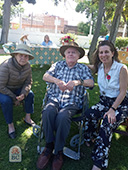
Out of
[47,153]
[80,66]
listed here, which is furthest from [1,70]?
[47,153]

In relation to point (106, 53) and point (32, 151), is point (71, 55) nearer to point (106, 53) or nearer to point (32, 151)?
point (106, 53)

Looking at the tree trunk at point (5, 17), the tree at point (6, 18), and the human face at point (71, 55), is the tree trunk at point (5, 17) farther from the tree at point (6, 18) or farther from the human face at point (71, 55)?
the human face at point (71, 55)

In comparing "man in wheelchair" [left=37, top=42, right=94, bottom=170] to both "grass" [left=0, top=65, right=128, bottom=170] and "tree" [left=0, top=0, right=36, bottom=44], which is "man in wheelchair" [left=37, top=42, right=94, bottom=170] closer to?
"grass" [left=0, top=65, right=128, bottom=170]

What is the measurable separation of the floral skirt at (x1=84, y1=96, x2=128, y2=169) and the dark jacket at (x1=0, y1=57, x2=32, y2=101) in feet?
3.87

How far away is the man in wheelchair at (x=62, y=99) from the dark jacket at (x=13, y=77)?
0.44m

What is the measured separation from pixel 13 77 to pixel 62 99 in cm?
91

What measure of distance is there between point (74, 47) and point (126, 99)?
1.13m

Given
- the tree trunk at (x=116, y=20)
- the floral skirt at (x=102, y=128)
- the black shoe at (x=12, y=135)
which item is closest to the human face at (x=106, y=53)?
the floral skirt at (x=102, y=128)

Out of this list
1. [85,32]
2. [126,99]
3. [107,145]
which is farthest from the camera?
[85,32]

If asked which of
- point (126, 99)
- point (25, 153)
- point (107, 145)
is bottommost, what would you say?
point (25, 153)

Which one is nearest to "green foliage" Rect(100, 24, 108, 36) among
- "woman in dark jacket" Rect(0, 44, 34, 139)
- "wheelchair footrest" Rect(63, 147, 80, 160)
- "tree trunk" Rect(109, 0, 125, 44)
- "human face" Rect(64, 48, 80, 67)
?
"tree trunk" Rect(109, 0, 125, 44)

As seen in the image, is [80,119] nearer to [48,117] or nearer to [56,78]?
[48,117]

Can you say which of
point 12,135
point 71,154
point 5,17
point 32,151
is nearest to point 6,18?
point 5,17

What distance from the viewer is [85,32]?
3133 centimetres
